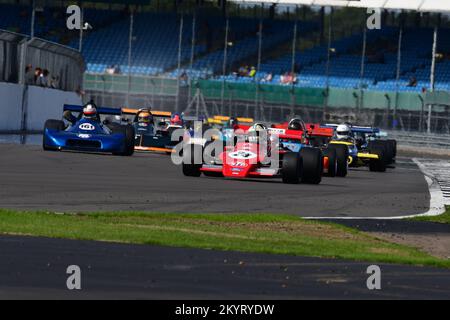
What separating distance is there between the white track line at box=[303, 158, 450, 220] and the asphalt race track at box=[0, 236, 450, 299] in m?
5.67

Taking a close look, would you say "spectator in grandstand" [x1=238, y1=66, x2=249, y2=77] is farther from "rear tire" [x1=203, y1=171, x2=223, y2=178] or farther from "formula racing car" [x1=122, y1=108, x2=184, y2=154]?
"rear tire" [x1=203, y1=171, x2=223, y2=178]

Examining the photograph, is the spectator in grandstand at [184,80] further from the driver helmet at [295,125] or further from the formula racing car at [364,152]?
the driver helmet at [295,125]

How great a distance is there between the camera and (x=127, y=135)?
1278 inches

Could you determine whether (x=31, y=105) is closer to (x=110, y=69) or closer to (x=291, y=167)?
(x=291, y=167)

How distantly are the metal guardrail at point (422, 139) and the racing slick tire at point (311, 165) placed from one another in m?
32.8

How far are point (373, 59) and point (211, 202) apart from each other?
5209 cm

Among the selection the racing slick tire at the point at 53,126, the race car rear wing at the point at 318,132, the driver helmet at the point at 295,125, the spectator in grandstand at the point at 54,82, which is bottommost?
the racing slick tire at the point at 53,126

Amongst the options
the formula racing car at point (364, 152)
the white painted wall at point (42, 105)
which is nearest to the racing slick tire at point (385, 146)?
the formula racing car at point (364, 152)

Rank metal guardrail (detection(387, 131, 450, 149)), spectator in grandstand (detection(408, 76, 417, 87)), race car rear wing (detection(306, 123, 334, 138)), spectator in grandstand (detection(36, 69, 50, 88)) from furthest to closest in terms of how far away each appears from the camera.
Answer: spectator in grandstand (detection(408, 76, 417, 87)), metal guardrail (detection(387, 131, 450, 149)), spectator in grandstand (detection(36, 69, 50, 88)), race car rear wing (detection(306, 123, 334, 138))

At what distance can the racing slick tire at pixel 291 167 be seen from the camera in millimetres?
25438

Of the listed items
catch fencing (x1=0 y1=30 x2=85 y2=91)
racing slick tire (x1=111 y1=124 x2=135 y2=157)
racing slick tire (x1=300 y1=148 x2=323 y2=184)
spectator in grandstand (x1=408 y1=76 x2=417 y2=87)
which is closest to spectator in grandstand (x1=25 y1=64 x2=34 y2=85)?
catch fencing (x1=0 y1=30 x2=85 y2=91)

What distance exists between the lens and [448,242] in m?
15.9

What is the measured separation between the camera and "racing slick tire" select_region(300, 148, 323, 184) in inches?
1017

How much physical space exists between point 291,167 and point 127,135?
795 centimetres
